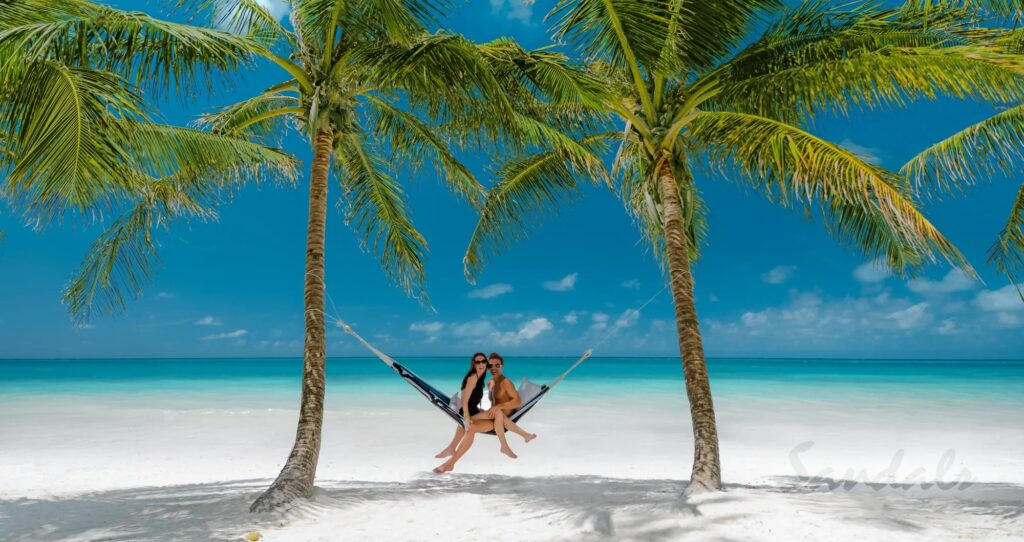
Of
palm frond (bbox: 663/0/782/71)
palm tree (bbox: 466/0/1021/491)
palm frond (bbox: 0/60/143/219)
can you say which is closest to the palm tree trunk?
palm tree (bbox: 466/0/1021/491)

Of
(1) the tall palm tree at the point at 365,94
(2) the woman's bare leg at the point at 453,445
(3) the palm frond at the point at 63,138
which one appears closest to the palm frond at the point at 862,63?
(1) the tall palm tree at the point at 365,94

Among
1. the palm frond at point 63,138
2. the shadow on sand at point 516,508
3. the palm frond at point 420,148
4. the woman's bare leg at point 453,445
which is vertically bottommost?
the shadow on sand at point 516,508

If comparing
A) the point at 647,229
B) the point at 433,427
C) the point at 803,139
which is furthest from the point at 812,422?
the point at 803,139

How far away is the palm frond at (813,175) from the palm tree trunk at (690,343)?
0.33 meters

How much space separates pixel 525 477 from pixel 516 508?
1316mm

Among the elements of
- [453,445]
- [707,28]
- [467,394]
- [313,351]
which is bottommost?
[453,445]

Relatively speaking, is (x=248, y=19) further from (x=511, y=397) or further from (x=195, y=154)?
(x=511, y=397)

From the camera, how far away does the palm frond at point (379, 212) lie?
458 centimetres

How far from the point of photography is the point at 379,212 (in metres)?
4.77

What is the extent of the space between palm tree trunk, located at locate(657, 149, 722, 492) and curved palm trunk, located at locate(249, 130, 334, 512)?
6.27 feet

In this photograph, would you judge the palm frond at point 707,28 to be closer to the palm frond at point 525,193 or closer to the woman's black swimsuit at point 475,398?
the palm frond at point 525,193

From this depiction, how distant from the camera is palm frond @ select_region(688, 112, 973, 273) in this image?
2.64 meters

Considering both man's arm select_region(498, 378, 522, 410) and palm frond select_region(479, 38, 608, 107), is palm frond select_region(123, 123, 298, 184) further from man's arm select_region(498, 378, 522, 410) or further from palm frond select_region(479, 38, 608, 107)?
man's arm select_region(498, 378, 522, 410)

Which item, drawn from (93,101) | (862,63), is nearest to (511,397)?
(862,63)
